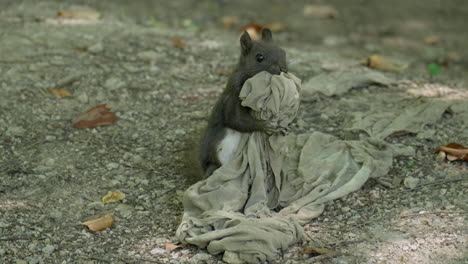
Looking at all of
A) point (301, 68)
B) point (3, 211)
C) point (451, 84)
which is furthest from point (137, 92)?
point (451, 84)

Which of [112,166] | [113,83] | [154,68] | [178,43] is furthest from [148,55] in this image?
[112,166]

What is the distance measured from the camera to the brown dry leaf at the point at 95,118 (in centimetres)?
513

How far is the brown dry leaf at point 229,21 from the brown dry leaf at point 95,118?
332 cm

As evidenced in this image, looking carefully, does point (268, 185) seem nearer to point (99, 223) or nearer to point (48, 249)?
point (99, 223)

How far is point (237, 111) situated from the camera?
12.8 feet

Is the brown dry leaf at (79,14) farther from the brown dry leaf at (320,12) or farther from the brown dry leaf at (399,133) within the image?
the brown dry leaf at (399,133)

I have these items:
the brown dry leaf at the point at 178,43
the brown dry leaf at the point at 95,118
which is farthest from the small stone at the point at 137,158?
the brown dry leaf at the point at 178,43

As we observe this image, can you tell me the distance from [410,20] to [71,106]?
5.54 metres

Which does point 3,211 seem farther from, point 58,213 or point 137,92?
point 137,92

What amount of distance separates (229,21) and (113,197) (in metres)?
4.63

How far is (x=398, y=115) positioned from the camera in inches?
205

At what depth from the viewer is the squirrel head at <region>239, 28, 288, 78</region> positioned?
3885 mm

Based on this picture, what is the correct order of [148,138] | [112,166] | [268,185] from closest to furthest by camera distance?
[268,185] < [112,166] < [148,138]

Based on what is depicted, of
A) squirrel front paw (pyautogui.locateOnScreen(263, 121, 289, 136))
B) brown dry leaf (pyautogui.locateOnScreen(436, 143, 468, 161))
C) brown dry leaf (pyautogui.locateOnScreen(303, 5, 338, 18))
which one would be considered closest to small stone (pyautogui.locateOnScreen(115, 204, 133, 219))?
squirrel front paw (pyautogui.locateOnScreen(263, 121, 289, 136))
